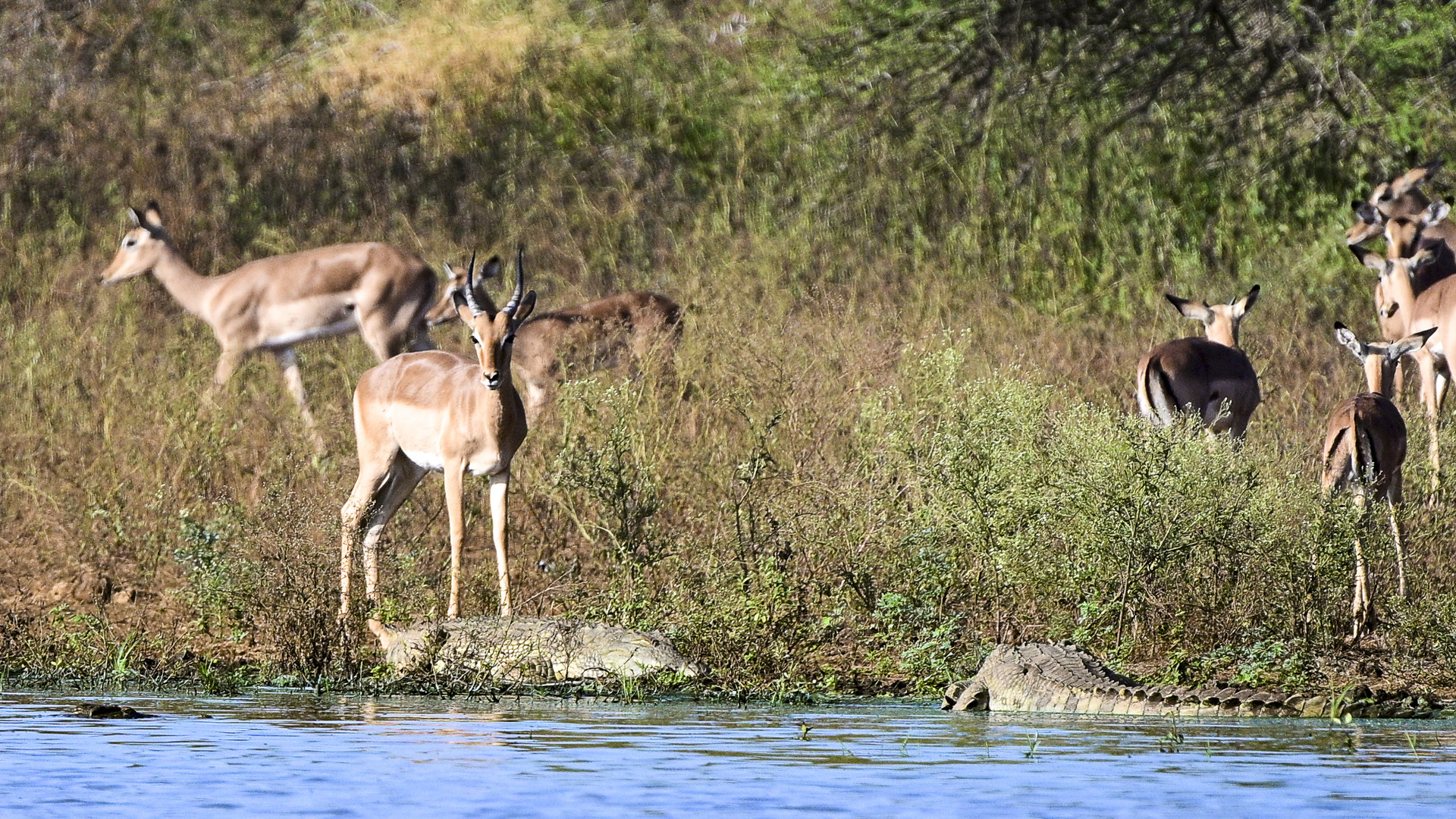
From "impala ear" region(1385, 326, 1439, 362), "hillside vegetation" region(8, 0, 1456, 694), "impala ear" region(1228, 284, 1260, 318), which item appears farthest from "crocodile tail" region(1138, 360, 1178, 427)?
"impala ear" region(1228, 284, 1260, 318)

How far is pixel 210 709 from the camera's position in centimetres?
876

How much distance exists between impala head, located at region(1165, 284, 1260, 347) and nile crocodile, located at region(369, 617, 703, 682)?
538cm

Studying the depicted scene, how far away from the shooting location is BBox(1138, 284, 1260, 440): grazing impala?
11945 mm

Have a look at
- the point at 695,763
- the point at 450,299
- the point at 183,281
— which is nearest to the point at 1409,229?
the point at 450,299

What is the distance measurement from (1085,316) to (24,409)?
26.2 feet

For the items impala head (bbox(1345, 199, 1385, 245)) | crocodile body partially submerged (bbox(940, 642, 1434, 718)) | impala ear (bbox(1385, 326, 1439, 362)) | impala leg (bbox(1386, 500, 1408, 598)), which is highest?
impala head (bbox(1345, 199, 1385, 245))

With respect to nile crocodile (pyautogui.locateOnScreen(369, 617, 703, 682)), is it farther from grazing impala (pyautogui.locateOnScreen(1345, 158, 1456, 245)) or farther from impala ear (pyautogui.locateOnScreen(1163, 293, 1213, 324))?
grazing impala (pyautogui.locateOnScreen(1345, 158, 1456, 245))

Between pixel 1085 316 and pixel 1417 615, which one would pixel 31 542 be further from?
pixel 1085 316

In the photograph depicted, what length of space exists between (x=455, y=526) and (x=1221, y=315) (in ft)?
17.5

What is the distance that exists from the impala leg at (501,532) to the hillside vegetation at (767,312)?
1.03 feet

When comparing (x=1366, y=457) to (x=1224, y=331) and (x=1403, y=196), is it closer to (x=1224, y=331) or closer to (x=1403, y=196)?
(x=1224, y=331)

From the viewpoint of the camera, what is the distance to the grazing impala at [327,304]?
53.4 feet

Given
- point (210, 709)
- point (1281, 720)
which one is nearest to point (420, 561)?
point (210, 709)

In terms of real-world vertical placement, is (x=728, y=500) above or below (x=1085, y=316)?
below
